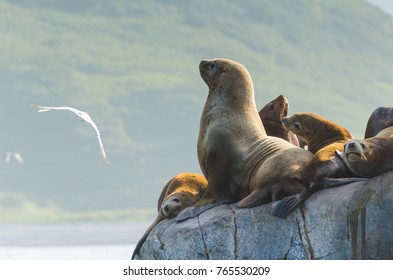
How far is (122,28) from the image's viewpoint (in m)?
141

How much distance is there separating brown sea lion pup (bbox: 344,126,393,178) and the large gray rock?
112 millimetres

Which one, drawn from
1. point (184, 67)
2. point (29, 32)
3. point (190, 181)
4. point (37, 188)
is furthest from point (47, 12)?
point (190, 181)

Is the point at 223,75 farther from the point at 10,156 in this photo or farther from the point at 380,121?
the point at 10,156

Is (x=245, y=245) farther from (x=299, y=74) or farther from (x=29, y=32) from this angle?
(x=29, y=32)

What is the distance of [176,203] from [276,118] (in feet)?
5.79

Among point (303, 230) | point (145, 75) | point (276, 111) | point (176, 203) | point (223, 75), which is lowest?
point (145, 75)

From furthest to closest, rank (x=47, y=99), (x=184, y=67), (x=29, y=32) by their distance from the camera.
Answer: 1. (x=29, y=32)
2. (x=184, y=67)
3. (x=47, y=99)

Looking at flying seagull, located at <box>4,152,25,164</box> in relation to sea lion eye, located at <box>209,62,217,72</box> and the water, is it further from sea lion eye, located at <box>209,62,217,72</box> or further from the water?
sea lion eye, located at <box>209,62,217,72</box>

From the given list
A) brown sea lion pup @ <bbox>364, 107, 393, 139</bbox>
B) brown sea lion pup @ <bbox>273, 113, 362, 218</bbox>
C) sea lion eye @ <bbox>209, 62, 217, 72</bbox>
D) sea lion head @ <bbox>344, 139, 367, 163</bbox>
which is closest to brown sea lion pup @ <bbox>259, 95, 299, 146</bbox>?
sea lion eye @ <bbox>209, 62, 217, 72</bbox>

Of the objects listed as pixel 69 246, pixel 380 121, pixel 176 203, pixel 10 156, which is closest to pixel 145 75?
pixel 69 246

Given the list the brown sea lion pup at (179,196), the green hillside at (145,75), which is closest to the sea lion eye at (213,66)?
the brown sea lion pup at (179,196)

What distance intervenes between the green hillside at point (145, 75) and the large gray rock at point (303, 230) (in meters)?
89.1

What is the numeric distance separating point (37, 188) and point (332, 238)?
9362 cm

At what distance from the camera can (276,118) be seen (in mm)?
13195
